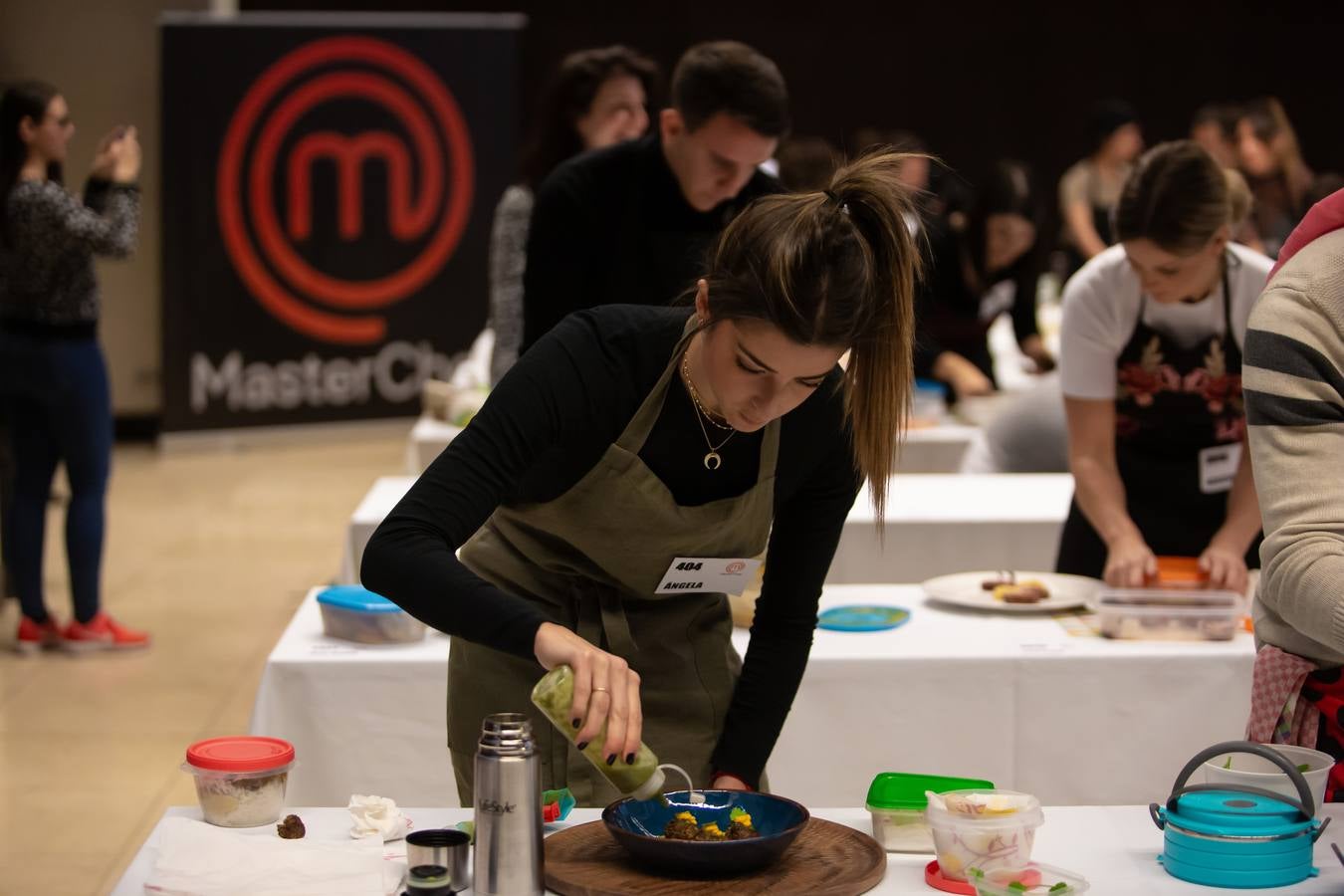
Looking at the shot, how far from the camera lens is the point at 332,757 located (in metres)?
2.55

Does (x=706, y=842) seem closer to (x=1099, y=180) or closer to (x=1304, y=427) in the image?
(x=1304, y=427)

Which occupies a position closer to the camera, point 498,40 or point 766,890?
point 766,890

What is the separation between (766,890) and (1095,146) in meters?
7.80

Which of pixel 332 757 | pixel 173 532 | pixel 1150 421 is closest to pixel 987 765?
pixel 1150 421

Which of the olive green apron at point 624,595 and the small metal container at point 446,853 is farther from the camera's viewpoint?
the olive green apron at point 624,595

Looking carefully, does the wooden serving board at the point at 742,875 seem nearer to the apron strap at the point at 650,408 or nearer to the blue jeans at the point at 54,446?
the apron strap at the point at 650,408

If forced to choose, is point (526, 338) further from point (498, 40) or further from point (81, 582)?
point (498, 40)

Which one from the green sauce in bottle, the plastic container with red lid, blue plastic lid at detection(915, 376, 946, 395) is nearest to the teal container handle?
the green sauce in bottle

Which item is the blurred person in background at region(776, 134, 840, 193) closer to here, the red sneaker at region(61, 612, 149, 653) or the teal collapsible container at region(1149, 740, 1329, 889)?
the red sneaker at region(61, 612, 149, 653)

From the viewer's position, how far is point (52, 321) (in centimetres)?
446

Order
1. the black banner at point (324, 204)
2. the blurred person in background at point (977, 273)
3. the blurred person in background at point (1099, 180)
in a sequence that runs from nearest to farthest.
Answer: the blurred person in background at point (977, 273) < the black banner at point (324, 204) < the blurred person in background at point (1099, 180)

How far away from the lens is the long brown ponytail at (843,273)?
5.16 ft

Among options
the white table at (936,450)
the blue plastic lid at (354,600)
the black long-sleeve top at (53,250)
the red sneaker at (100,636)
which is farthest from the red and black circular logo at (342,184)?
the blue plastic lid at (354,600)

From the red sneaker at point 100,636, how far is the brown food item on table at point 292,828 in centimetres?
339
